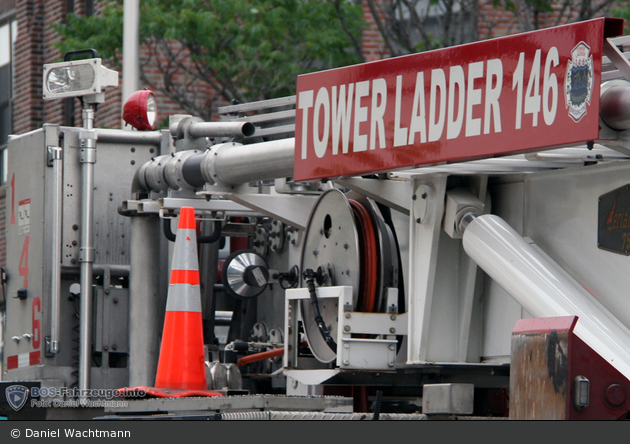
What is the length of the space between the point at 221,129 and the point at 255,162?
31.0 inches

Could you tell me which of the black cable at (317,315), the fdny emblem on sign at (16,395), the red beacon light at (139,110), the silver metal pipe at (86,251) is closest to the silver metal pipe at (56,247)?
the silver metal pipe at (86,251)

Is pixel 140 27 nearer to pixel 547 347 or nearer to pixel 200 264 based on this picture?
pixel 200 264

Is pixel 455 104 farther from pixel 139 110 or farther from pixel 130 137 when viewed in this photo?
pixel 139 110

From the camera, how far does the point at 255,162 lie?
6.58m

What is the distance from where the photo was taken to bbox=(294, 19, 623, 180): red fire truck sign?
4301 mm

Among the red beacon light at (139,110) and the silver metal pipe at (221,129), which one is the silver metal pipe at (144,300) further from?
the red beacon light at (139,110)

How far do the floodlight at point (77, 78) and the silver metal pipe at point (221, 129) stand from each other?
2.94 feet

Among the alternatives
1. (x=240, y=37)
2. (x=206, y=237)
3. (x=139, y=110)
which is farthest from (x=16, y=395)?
(x=240, y=37)

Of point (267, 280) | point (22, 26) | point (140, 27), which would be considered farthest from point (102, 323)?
point (22, 26)

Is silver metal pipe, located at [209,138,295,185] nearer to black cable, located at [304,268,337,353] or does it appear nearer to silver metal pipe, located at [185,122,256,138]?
silver metal pipe, located at [185,122,256,138]

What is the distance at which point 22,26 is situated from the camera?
2080cm

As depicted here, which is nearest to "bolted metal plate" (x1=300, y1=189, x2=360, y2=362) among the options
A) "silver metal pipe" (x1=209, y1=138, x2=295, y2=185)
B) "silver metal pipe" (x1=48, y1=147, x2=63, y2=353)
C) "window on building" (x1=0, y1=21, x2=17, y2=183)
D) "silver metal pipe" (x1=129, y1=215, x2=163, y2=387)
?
"silver metal pipe" (x1=209, y1=138, x2=295, y2=185)

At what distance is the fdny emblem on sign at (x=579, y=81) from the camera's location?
423 centimetres

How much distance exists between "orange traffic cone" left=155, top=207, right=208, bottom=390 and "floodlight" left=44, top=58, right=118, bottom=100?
67.9 inches
